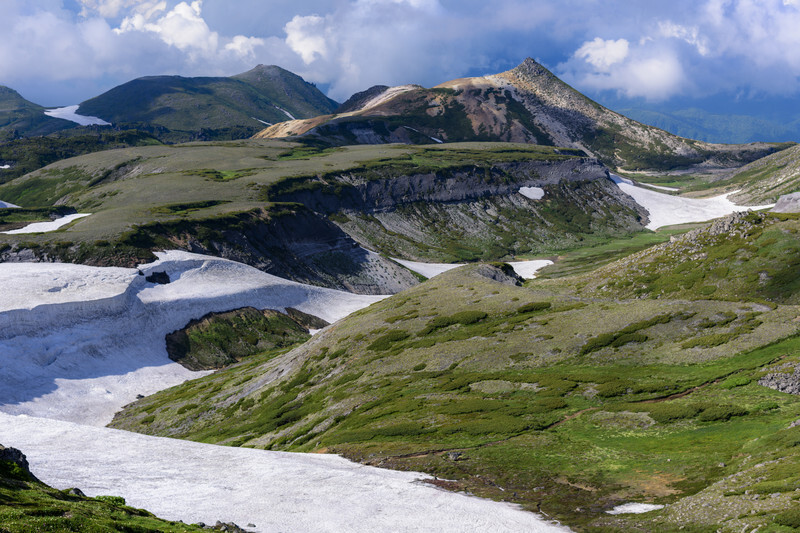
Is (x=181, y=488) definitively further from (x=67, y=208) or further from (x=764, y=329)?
(x=67, y=208)

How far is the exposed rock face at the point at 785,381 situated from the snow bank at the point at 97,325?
8355cm

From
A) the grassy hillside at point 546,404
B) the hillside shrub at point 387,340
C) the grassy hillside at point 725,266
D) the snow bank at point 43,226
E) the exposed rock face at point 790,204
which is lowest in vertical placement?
the grassy hillside at point 546,404

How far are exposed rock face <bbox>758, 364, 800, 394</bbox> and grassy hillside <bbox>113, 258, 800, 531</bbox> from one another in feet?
2.60

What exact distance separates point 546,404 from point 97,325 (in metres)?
86.3

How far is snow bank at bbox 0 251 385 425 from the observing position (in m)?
84.6

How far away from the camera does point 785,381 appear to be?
1534 inches

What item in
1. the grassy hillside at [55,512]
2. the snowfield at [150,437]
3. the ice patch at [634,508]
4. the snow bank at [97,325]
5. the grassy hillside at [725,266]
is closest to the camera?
the grassy hillside at [55,512]

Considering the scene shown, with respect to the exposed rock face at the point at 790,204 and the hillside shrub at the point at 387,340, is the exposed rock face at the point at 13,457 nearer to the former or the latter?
the hillside shrub at the point at 387,340

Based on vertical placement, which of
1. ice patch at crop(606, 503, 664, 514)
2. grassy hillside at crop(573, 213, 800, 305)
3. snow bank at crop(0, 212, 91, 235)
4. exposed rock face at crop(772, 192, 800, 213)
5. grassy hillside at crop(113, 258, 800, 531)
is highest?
snow bank at crop(0, 212, 91, 235)

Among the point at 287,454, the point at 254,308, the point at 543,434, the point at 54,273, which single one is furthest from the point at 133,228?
the point at 543,434

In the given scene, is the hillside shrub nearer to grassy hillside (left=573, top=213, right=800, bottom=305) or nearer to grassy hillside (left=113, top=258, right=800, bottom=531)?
grassy hillside (left=113, top=258, right=800, bottom=531)

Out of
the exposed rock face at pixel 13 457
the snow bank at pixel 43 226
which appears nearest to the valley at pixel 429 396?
the exposed rock face at pixel 13 457

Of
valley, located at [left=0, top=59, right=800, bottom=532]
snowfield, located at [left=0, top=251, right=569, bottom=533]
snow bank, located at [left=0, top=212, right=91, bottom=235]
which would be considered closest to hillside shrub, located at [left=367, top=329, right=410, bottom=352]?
valley, located at [left=0, top=59, right=800, bottom=532]

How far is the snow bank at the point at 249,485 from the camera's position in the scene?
32156 mm
